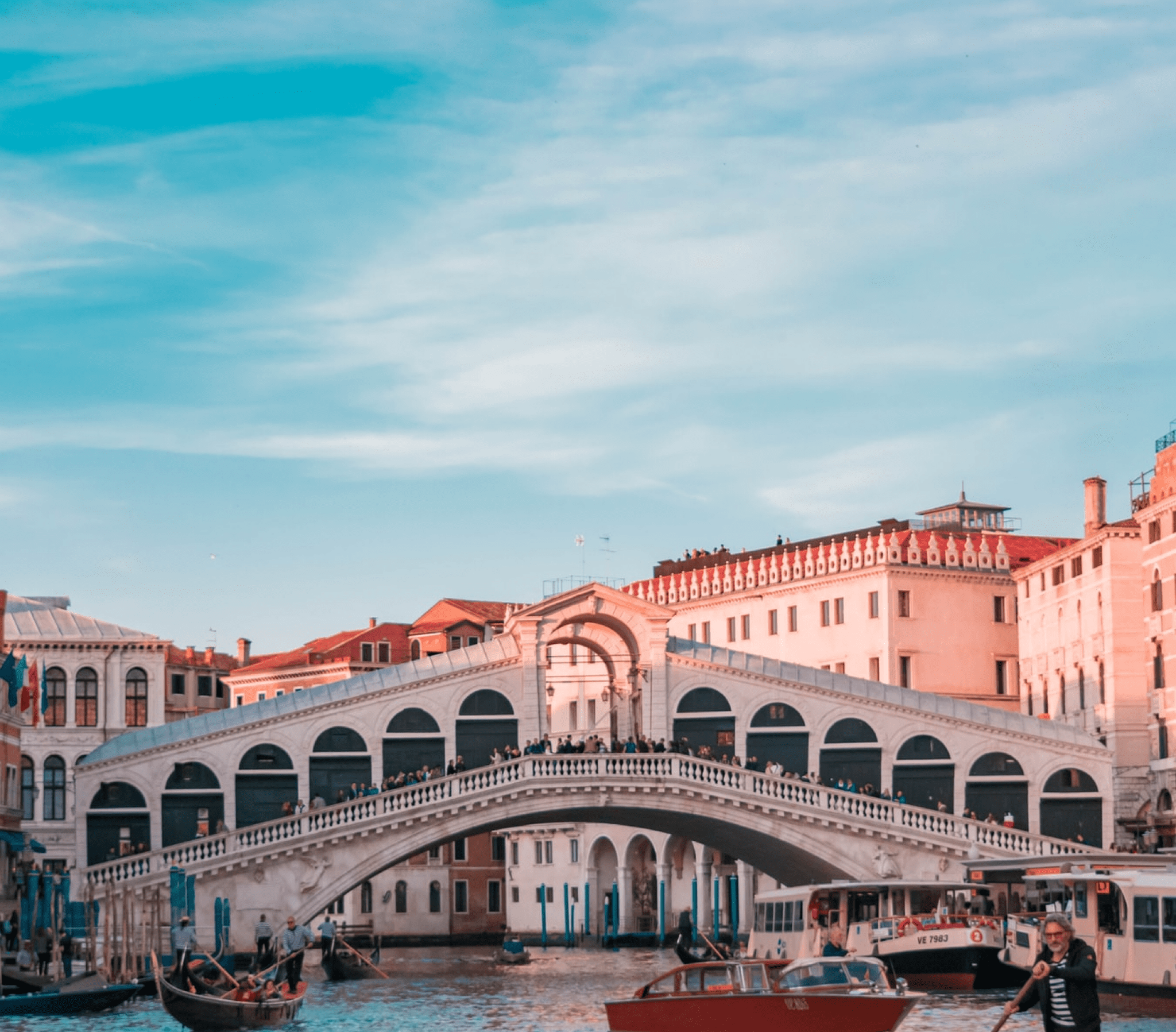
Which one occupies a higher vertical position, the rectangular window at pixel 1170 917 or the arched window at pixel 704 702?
the arched window at pixel 704 702

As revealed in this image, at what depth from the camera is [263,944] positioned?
46.5 meters

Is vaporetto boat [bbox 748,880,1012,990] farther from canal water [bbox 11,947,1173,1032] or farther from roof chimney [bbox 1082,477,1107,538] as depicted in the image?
roof chimney [bbox 1082,477,1107,538]

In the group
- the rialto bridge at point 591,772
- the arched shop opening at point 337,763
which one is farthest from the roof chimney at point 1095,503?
the arched shop opening at point 337,763

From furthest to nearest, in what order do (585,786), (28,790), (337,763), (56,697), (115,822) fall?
(56,697) → (28,790) → (337,763) → (115,822) → (585,786)

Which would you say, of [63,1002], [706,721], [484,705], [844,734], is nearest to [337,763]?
[484,705]

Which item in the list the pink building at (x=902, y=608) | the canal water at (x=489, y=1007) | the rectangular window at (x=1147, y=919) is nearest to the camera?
the rectangular window at (x=1147, y=919)

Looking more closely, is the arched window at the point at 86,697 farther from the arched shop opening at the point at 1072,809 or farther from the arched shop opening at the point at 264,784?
the arched shop opening at the point at 1072,809

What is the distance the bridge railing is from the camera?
48969 millimetres

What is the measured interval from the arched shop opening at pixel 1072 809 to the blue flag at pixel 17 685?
2521 centimetres

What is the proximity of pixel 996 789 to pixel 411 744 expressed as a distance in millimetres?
14792

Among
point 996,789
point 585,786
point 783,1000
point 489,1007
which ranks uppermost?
point 585,786

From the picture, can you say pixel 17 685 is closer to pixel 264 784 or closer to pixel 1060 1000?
pixel 264 784

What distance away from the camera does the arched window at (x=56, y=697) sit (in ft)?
200

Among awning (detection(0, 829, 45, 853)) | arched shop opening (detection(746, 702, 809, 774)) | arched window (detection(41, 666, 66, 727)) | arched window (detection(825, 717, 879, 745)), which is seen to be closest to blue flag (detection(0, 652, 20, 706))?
awning (detection(0, 829, 45, 853))
